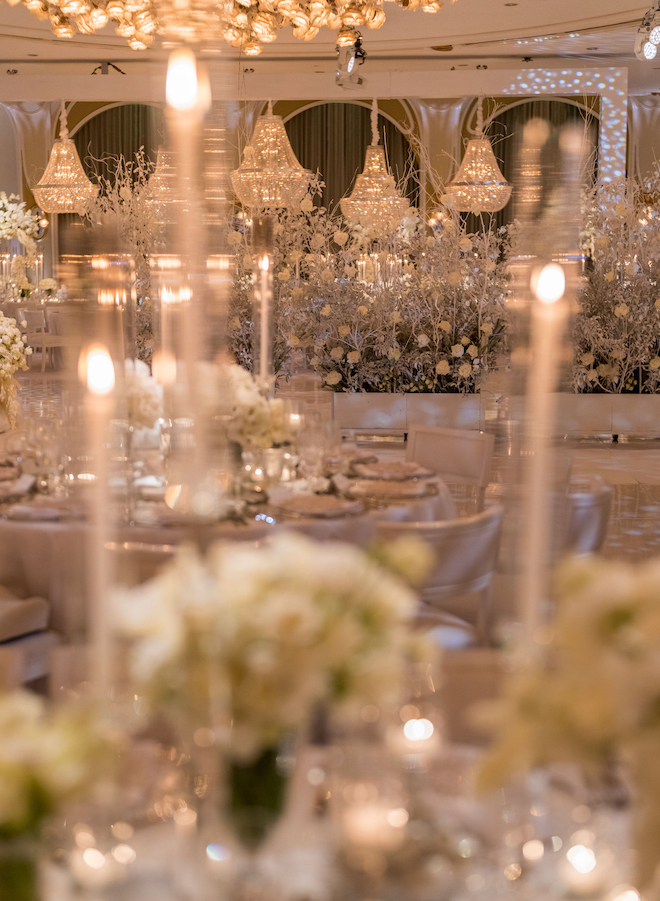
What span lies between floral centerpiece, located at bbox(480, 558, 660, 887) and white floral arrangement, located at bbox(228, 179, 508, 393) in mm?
6126

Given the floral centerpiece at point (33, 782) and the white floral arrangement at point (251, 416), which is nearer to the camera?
the floral centerpiece at point (33, 782)

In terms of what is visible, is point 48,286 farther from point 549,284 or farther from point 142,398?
point 549,284

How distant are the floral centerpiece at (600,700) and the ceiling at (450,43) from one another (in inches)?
370

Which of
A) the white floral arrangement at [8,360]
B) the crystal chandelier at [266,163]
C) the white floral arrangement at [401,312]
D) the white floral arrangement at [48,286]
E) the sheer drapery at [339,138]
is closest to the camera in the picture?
the white floral arrangement at [8,360]

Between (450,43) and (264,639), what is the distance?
37.6 feet

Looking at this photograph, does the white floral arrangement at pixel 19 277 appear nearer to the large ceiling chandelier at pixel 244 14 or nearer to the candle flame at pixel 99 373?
the large ceiling chandelier at pixel 244 14

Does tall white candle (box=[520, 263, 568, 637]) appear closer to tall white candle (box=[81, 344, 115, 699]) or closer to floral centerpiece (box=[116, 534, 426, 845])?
floral centerpiece (box=[116, 534, 426, 845])

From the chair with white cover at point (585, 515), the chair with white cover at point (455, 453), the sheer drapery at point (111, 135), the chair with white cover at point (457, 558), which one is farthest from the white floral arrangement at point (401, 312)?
Answer: the sheer drapery at point (111, 135)

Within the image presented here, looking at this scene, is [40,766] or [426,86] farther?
[426,86]

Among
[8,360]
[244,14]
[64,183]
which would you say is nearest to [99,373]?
[8,360]

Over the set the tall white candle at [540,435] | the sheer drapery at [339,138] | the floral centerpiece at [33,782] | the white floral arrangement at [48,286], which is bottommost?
the floral centerpiece at [33,782]

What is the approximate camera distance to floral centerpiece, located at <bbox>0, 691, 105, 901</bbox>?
64 centimetres

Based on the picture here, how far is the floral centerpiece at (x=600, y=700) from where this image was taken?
63 cm

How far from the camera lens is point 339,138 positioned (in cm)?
1508
